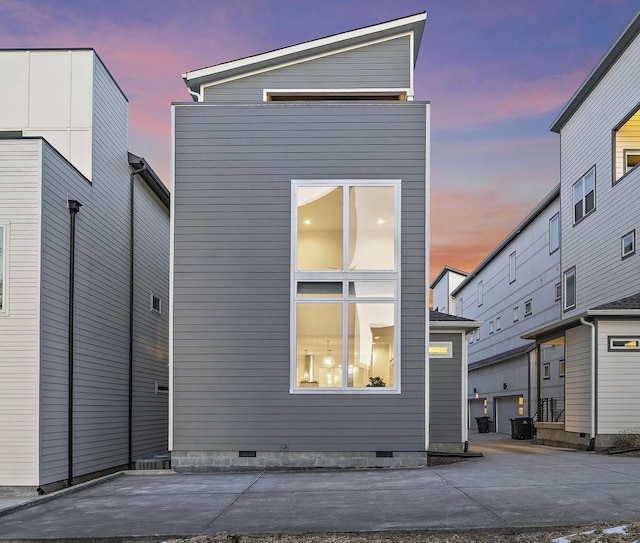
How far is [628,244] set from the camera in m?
17.7

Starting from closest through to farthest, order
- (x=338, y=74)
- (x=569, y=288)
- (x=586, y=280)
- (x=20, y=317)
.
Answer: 1. (x=20, y=317)
2. (x=338, y=74)
3. (x=586, y=280)
4. (x=569, y=288)

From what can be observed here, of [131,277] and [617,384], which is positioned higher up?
[131,277]

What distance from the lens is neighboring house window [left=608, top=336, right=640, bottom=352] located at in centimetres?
1473

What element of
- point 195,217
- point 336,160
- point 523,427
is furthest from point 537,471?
point 523,427

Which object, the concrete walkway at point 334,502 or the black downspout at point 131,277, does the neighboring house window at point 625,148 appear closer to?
the concrete walkway at point 334,502

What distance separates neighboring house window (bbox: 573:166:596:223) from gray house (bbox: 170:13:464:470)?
10506 mm

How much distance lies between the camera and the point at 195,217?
1202 cm

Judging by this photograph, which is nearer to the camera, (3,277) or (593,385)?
(3,277)

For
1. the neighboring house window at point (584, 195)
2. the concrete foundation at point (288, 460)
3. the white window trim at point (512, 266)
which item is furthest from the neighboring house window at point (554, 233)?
the concrete foundation at point (288, 460)

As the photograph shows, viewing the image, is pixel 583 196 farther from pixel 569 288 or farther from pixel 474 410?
pixel 474 410

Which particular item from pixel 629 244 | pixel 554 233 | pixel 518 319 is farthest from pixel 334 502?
pixel 518 319

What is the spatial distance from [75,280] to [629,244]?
13.6 metres

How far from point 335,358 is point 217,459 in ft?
8.63

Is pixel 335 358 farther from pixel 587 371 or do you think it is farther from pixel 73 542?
pixel 587 371
